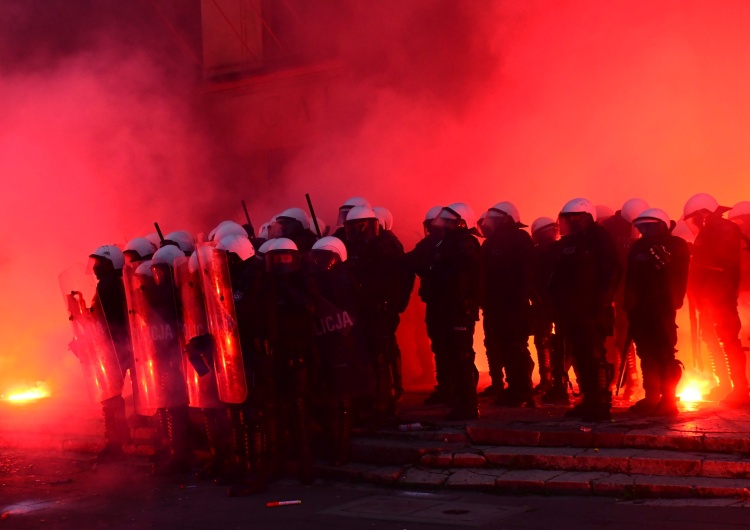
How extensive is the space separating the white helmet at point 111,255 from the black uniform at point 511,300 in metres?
3.34

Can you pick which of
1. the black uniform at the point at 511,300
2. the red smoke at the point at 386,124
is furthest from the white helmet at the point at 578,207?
the red smoke at the point at 386,124

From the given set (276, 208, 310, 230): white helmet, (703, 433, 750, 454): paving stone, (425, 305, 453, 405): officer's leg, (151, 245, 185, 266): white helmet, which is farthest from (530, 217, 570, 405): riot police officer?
(151, 245, 185, 266): white helmet

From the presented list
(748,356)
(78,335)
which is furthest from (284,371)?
(748,356)

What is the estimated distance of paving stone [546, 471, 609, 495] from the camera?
693 centimetres

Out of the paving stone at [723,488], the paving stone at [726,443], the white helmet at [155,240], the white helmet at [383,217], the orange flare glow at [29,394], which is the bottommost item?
the paving stone at [723,488]

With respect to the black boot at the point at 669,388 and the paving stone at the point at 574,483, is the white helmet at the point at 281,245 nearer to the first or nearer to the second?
the paving stone at the point at 574,483

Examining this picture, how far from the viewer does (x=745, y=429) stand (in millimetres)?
7355

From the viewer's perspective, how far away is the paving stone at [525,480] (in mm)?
7098

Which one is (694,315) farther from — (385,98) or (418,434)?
(385,98)

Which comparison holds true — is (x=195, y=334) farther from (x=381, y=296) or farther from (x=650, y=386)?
(x=650, y=386)

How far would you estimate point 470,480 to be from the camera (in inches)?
292

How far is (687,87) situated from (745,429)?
5.06 meters

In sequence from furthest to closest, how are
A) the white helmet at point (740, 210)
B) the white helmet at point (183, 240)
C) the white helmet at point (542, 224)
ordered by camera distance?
the white helmet at point (183, 240)
the white helmet at point (542, 224)
the white helmet at point (740, 210)

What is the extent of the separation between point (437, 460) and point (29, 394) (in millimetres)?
7547
